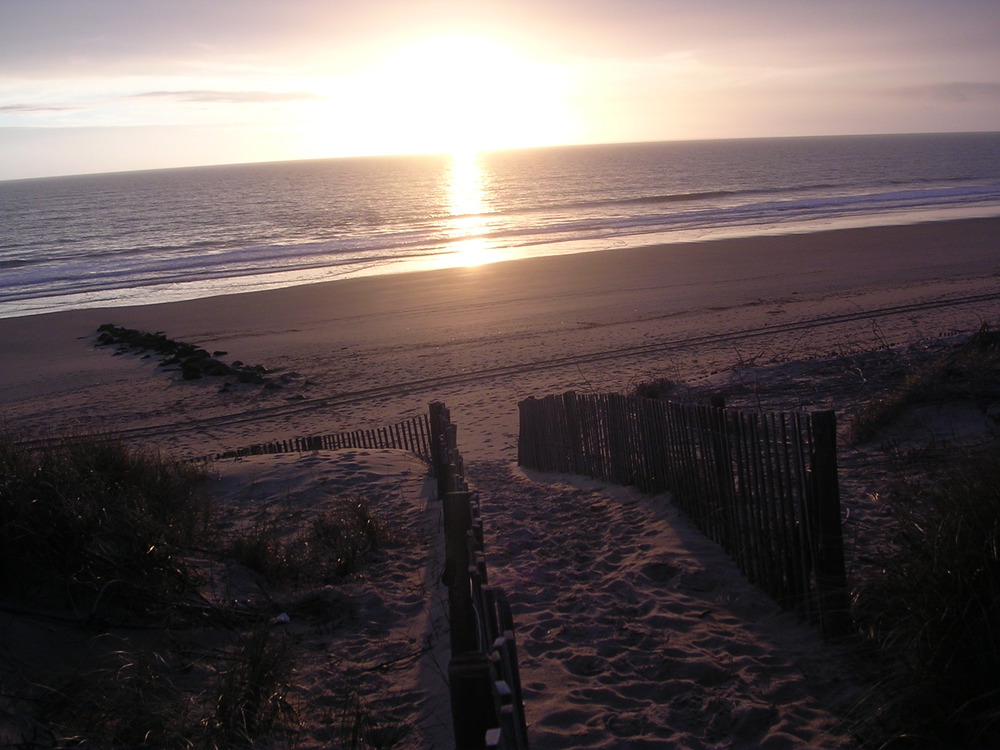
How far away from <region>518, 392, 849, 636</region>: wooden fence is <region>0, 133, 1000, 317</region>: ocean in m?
27.6

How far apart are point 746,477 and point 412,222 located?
58709mm

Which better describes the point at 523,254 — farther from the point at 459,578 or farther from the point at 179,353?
the point at 459,578

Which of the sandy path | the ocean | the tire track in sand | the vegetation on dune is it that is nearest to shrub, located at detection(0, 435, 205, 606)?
the vegetation on dune

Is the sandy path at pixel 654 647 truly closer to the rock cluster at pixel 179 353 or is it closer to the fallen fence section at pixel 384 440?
the fallen fence section at pixel 384 440

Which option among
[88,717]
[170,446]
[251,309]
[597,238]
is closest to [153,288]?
[251,309]

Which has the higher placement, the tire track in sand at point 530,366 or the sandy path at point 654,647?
the sandy path at point 654,647

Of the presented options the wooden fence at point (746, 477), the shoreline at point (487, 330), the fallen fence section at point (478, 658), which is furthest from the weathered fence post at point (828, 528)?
the shoreline at point (487, 330)

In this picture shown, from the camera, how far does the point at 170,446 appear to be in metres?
12.8

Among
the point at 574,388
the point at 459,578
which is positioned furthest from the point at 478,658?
the point at 574,388

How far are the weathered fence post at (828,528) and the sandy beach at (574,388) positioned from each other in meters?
0.18

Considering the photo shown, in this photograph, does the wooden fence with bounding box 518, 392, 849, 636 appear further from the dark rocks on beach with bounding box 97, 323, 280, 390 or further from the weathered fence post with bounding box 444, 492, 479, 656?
the dark rocks on beach with bounding box 97, 323, 280, 390

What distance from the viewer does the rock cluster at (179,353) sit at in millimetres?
17531

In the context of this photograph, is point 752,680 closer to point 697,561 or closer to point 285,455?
point 697,561

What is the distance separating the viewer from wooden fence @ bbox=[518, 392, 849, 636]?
4.08 meters
